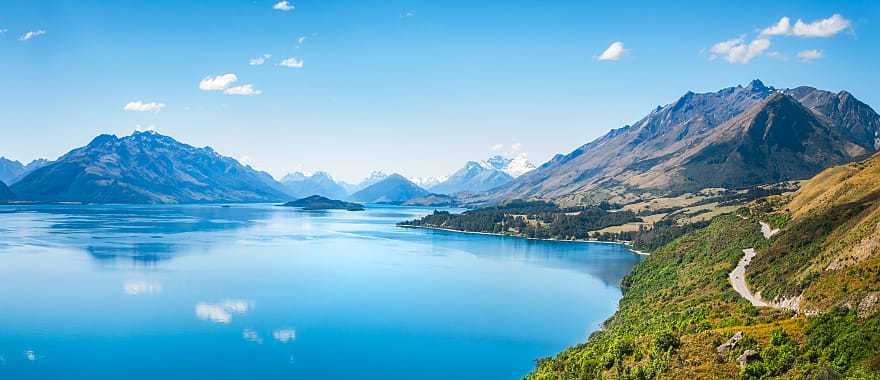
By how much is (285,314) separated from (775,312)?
7018 centimetres

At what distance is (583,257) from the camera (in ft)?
605

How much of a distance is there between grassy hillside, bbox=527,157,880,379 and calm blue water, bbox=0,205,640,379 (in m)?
15.9

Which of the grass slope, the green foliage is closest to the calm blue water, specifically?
the grass slope

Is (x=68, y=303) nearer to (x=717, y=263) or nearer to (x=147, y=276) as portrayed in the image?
(x=147, y=276)

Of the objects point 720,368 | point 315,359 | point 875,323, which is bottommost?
point 315,359

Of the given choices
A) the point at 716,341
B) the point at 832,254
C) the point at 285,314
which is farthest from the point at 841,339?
the point at 285,314

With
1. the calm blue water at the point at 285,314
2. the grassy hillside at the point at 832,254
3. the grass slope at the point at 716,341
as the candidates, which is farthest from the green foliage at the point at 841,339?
the calm blue water at the point at 285,314

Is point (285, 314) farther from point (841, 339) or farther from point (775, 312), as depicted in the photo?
point (841, 339)

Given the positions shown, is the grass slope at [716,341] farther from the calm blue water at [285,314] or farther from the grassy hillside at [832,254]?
the calm blue water at [285,314]

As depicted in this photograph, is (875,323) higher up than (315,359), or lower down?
higher up

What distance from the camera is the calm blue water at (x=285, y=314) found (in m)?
72.6

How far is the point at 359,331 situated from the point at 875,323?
64.7m

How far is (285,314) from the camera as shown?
97688 mm

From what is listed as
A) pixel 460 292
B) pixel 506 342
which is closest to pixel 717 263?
pixel 506 342
